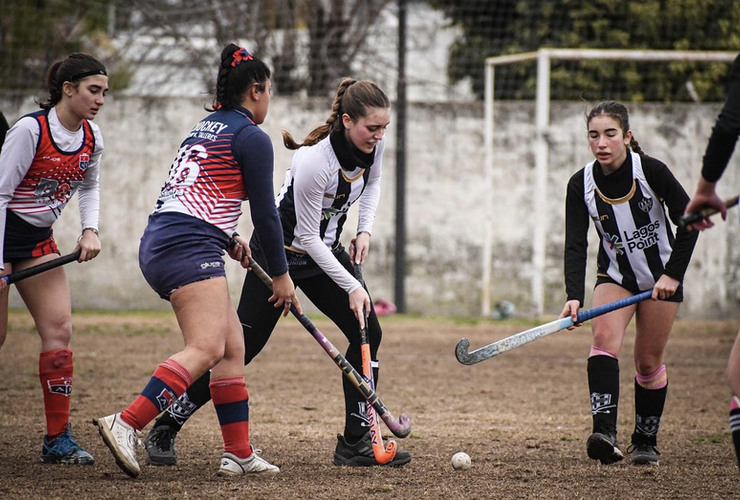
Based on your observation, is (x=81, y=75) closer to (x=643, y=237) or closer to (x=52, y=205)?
(x=52, y=205)

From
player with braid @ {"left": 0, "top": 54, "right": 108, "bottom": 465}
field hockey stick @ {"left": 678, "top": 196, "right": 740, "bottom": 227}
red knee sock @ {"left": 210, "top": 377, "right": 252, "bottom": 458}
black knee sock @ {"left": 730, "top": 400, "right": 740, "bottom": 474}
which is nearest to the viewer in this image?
black knee sock @ {"left": 730, "top": 400, "right": 740, "bottom": 474}

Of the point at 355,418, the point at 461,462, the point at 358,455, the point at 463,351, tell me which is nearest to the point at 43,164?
the point at 355,418

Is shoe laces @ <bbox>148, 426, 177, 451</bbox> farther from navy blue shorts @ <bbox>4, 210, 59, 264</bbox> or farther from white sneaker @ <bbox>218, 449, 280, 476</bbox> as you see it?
navy blue shorts @ <bbox>4, 210, 59, 264</bbox>

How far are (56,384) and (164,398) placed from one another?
41.7 inches

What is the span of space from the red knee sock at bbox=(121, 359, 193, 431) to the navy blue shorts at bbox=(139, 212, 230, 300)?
0.33 m

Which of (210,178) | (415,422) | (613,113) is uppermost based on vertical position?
(613,113)

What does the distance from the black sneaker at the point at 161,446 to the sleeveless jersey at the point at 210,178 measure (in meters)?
1.11

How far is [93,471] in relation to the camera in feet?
14.6

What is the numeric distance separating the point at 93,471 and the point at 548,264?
980 cm

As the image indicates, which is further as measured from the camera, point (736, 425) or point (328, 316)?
point (328, 316)

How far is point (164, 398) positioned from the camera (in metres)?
4.01

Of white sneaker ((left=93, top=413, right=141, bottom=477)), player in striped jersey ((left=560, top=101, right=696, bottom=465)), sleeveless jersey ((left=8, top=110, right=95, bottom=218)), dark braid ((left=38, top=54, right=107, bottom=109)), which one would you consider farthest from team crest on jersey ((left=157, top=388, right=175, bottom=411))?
player in striped jersey ((left=560, top=101, right=696, bottom=465))

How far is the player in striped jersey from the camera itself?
15.8ft

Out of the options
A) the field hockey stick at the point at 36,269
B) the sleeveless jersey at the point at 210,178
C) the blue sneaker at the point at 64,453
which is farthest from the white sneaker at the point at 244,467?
the field hockey stick at the point at 36,269
